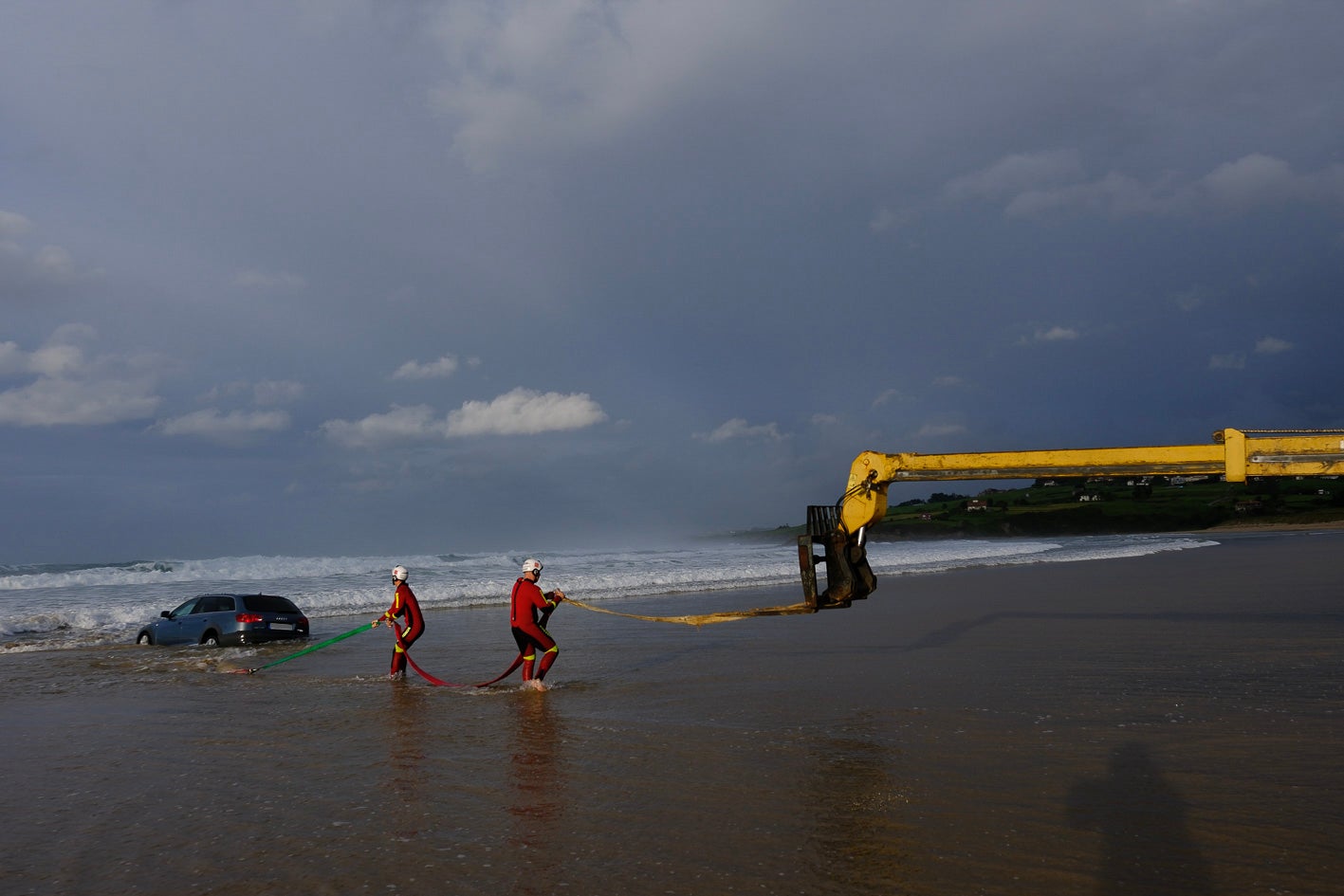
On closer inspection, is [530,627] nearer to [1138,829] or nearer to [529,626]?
[529,626]

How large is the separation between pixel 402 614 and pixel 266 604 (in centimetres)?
788

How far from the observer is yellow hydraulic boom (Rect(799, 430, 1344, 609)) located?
8.97 m

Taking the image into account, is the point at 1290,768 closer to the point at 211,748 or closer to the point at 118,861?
the point at 118,861

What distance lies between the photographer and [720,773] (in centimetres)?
739

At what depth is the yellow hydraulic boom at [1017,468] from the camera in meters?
8.97

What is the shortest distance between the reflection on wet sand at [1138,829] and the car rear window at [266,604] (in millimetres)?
17738

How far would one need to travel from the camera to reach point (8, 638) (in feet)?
72.6

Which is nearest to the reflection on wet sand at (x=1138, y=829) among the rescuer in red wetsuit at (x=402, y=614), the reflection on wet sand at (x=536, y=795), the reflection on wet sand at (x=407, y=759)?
the reflection on wet sand at (x=536, y=795)

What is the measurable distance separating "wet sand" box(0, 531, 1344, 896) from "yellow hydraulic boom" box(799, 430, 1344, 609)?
1478 mm

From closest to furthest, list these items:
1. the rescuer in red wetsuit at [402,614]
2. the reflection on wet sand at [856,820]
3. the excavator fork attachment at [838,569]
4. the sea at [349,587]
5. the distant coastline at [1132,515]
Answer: the reflection on wet sand at [856,820] < the excavator fork attachment at [838,569] < the rescuer in red wetsuit at [402,614] < the sea at [349,587] < the distant coastline at [1132,515]

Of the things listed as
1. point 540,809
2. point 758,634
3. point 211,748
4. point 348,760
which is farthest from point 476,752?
point 758,634

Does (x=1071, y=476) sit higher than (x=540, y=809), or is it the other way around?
(x=1071, y=476)

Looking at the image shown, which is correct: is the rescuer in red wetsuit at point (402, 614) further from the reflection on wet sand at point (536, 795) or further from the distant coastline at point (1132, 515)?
the distant coastline at point (1132, 515)

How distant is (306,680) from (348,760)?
20.4 feet
